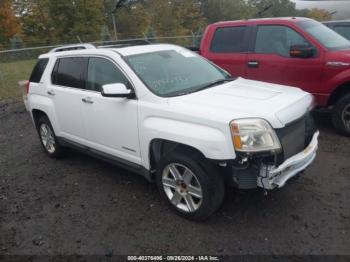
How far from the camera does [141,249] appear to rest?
3271 millimetres

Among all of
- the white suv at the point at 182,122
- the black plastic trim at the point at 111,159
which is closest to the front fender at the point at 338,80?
the white suv at the point at 182,122

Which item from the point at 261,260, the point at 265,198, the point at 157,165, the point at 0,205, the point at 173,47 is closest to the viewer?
the point at 261,260

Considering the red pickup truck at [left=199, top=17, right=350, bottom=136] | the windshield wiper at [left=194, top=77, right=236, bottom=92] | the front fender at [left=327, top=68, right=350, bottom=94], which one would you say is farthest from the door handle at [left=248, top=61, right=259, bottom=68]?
the windshield wiper at [left=194, top=77, right=236, bottom=92]

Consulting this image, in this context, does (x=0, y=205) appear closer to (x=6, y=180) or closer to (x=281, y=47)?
(x=6, y=180)

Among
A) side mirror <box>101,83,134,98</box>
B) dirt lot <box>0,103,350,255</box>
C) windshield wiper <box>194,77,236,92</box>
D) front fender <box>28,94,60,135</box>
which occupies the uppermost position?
side mirror <box>101,83,134,98</box>

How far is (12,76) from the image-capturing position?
14.0 m

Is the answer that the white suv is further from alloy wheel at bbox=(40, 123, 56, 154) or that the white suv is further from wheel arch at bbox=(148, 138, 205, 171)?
alloy wheel at bbox=(40, 123, 56, 154)

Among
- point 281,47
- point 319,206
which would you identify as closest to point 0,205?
point 319,206

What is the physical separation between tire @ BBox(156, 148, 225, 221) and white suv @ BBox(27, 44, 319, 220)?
1cm

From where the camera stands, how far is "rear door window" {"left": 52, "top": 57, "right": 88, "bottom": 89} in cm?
458

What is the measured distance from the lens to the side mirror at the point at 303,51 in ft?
18.6

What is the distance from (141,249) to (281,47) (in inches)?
174

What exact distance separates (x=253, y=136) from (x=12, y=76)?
13326 millimetres

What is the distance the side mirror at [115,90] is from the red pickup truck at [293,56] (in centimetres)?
334
